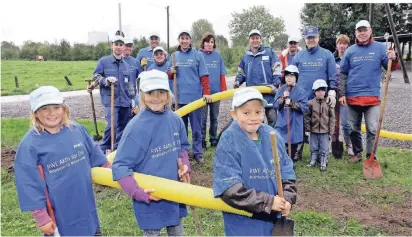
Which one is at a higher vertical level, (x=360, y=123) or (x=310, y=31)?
(x=310, y=31)

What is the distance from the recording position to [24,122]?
1123 centimetres

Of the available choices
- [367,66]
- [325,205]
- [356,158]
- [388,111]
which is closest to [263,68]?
[367,66]

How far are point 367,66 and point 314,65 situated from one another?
0.81 meters

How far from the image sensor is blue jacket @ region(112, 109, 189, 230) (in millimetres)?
3035

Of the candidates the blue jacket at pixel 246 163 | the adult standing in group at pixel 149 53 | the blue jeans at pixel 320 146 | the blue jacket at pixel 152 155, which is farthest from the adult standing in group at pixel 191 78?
the blue jacket at pixel 246 163

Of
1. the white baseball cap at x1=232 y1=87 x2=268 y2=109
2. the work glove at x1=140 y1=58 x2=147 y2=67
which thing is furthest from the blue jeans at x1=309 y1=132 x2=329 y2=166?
the white baseball cap at x1=232 y1=87 x2=268 y2=109

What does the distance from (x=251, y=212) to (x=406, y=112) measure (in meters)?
10.8

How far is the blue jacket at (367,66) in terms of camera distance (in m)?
6.16

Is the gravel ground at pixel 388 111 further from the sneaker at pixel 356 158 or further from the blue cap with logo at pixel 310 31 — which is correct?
the blue cap with logo at pixel 310 31

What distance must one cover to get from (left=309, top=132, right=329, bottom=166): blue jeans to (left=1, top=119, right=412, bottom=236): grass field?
0.19 meters

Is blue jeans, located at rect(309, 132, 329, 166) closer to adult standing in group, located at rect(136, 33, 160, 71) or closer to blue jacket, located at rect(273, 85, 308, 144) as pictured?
blue jacket, located at rect(273, 85, 308, 144)

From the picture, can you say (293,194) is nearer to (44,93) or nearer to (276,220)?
(276,220)

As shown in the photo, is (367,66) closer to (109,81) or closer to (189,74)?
(189,74)

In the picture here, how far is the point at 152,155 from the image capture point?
315 centimetres
